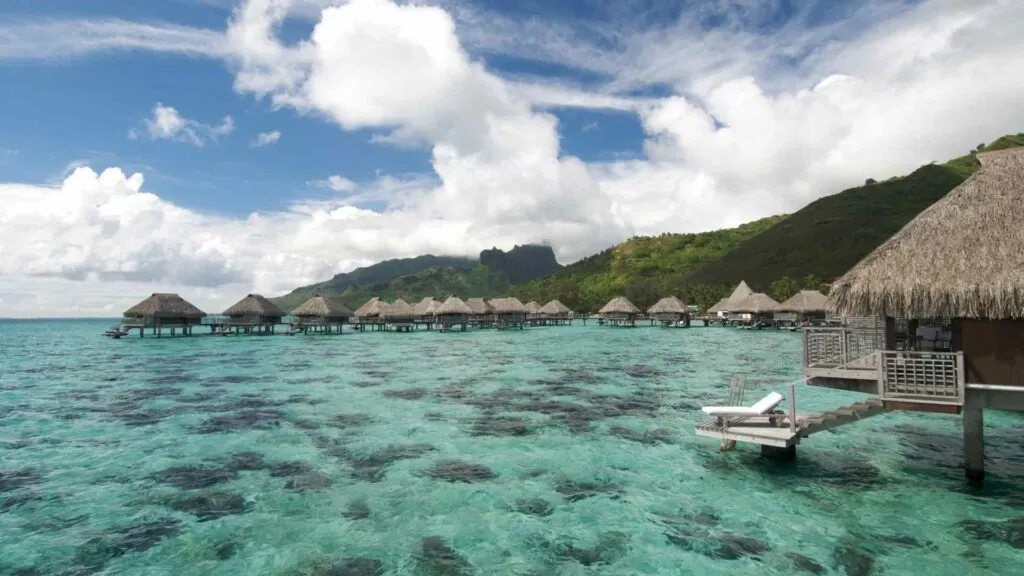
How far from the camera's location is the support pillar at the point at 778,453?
10.9m

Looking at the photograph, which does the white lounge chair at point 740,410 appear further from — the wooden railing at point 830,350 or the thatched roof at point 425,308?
the thatched roof at point 425,308

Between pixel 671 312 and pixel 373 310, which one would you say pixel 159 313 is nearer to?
pixel 373 310

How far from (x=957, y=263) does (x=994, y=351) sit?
1.49 m

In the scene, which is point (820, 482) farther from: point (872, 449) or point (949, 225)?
point (949, 225)

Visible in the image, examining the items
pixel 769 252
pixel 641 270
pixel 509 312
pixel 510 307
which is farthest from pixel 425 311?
pixel 769 252

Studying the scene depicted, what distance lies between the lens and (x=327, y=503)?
9000mm

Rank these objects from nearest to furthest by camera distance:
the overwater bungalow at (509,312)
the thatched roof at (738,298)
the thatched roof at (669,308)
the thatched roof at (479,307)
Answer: the thatched roof at (738,298) → the thatched roof at (479,307) → the thatched roof at (669,308) → the overwater bungalow at (509,312)

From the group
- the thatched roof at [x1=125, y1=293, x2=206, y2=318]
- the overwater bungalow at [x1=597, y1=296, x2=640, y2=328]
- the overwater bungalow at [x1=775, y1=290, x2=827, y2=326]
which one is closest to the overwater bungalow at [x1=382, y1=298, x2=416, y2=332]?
the thatched roof at [x1=125, y1=293, x2=206, y2=318]

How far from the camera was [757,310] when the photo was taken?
57656mm

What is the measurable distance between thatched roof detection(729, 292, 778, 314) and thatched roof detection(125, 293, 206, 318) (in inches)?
2264

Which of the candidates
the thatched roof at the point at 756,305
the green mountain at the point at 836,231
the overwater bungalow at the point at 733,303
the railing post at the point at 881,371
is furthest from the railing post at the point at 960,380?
the green mountain at the point at 836,231

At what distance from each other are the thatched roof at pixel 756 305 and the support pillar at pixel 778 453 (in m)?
50.3

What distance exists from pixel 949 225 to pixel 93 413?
903 inches

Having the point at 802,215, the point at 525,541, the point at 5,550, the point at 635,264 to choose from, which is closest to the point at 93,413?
the point at 5,550
